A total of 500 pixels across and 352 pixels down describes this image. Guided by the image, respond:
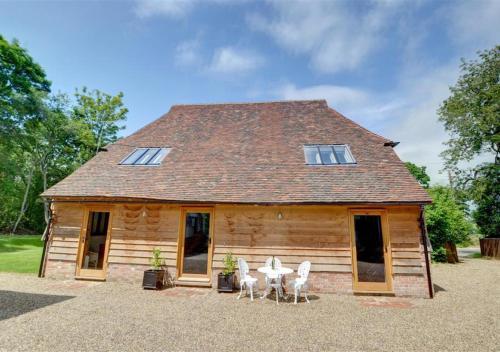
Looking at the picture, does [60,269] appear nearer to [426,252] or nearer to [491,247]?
[426,252]

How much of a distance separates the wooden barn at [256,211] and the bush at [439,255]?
23.8 ft

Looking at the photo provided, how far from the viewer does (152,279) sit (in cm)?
767

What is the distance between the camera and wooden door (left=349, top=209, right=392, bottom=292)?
7.52 m

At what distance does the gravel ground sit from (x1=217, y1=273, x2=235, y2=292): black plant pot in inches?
10.2

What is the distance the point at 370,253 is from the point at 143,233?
28.5 feet

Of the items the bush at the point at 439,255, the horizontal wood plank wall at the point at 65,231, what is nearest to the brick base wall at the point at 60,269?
the horizontal wood plank wall at the point at 65,231

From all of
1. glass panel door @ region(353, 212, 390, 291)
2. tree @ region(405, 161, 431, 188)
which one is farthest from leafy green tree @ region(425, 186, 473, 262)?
tree @ region(405, 161, 431, 188)

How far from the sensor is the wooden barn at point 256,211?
7602 mm

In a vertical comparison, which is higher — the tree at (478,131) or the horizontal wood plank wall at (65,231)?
the tree at (478,131)

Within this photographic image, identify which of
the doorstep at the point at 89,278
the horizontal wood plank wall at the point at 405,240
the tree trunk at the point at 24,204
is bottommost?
the doorstep at the point at 89,278

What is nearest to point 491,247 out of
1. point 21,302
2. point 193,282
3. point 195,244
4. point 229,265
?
point 229,265

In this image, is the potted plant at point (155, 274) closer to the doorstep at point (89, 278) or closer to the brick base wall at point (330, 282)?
the doorstep at point (89, 278)

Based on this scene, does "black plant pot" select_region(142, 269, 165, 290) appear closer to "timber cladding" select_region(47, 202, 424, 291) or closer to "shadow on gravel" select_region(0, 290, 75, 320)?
"timber cladding" select_region(47, 202, 424, 291)

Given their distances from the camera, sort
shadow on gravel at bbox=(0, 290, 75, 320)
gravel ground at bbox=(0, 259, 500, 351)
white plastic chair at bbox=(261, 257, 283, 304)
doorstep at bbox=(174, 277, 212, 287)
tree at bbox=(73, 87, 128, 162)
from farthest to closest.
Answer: tree at bbox=(73, 87, 128, 162), doorstep at bbox=(174, 277, 212, 287), white plastic chair at bbox=(261, 257, 283, 304), shadow on gravel at bbox=(0, 290, 75, 320), gravel ground at bbox=(0, 259, 500, 351)
